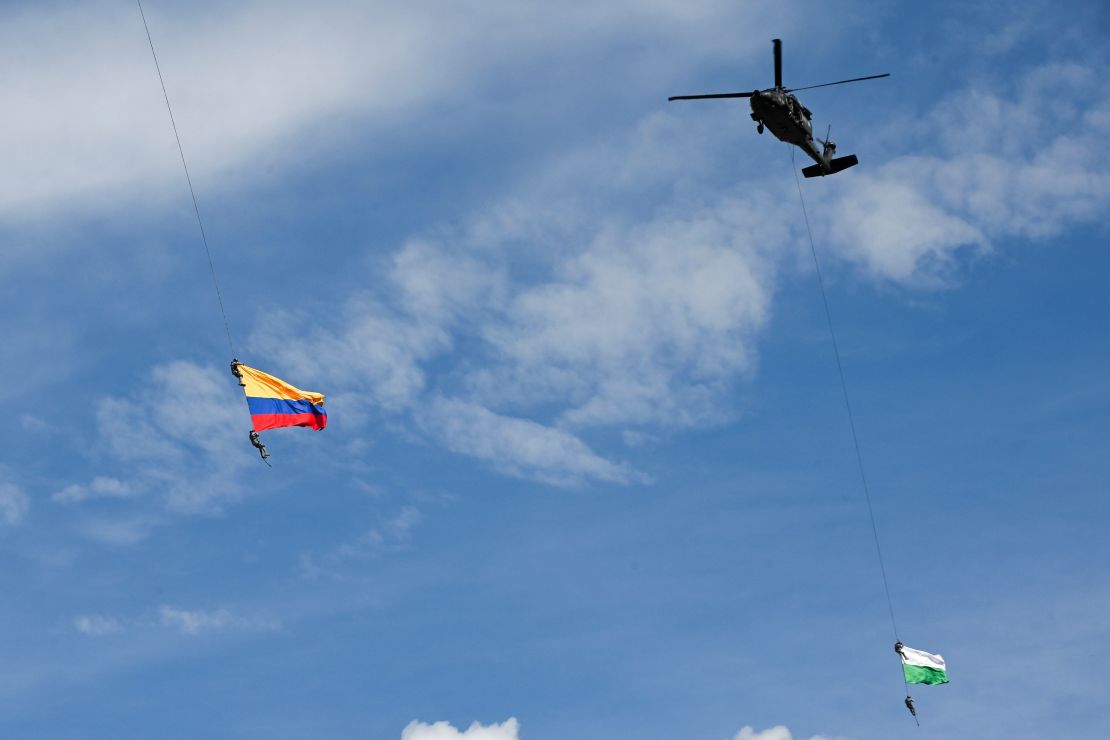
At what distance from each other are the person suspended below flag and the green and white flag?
3252cm

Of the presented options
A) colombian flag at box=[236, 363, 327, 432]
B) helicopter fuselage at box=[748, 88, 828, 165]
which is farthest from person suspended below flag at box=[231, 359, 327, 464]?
helicopter fuselage at box=[748, 88, 828, 165]

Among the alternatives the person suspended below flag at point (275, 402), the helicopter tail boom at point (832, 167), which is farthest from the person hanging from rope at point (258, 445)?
the helicopter tail boom at point (832, 167)

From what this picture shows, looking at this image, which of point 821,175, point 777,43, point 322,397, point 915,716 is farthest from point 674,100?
point 915,716

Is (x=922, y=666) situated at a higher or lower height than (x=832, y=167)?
lower

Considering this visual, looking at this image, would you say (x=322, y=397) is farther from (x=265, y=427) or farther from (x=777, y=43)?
(x=777, y=43)

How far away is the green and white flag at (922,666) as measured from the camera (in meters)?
83.4

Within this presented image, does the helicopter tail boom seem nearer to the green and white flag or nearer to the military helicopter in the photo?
the military helicopter

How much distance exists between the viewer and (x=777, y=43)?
7581 centimetres

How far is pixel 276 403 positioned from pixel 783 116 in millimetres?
28005

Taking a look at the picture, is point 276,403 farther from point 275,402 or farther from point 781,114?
point 781,114

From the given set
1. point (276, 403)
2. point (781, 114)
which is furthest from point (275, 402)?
point (781, 114)

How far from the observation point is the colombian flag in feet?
237

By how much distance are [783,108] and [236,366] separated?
28.8 metres

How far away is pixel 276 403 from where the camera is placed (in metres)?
73.6
